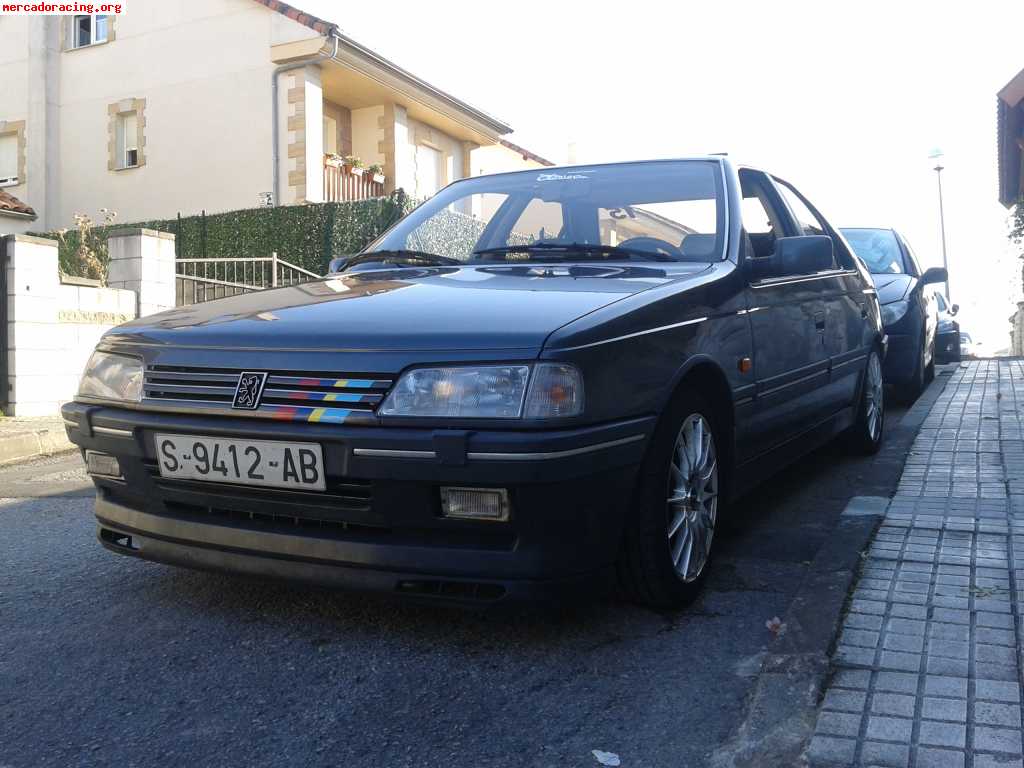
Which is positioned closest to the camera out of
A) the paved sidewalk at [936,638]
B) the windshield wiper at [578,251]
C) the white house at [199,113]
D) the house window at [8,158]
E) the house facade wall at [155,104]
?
the paved sidewalk at [936,638]

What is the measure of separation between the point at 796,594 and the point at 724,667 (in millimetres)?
546

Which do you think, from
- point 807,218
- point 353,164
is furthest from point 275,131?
point 807,218

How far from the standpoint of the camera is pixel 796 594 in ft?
10.5

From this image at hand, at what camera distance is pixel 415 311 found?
294 cm

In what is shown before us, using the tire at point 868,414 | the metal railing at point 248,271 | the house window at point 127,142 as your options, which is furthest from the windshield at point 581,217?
the house window at point 127,142

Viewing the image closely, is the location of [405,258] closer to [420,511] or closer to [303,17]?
[420,511]

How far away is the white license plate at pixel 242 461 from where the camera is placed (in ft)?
8.78

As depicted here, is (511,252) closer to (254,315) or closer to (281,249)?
(254,315)

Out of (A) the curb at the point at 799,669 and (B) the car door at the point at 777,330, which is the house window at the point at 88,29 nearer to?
(B) the car door at the point at 777,330

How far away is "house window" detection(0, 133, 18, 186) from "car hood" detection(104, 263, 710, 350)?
20.8m

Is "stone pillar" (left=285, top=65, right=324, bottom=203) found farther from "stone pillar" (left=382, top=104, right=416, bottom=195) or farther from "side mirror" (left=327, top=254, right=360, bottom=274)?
"side mirror" (left=327, top=254, right=360, bottom=274)

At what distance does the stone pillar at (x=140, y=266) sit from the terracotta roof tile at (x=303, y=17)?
869 cm

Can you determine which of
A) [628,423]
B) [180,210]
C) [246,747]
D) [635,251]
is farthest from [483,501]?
[180,210]

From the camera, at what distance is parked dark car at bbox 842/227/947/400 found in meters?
7.99
